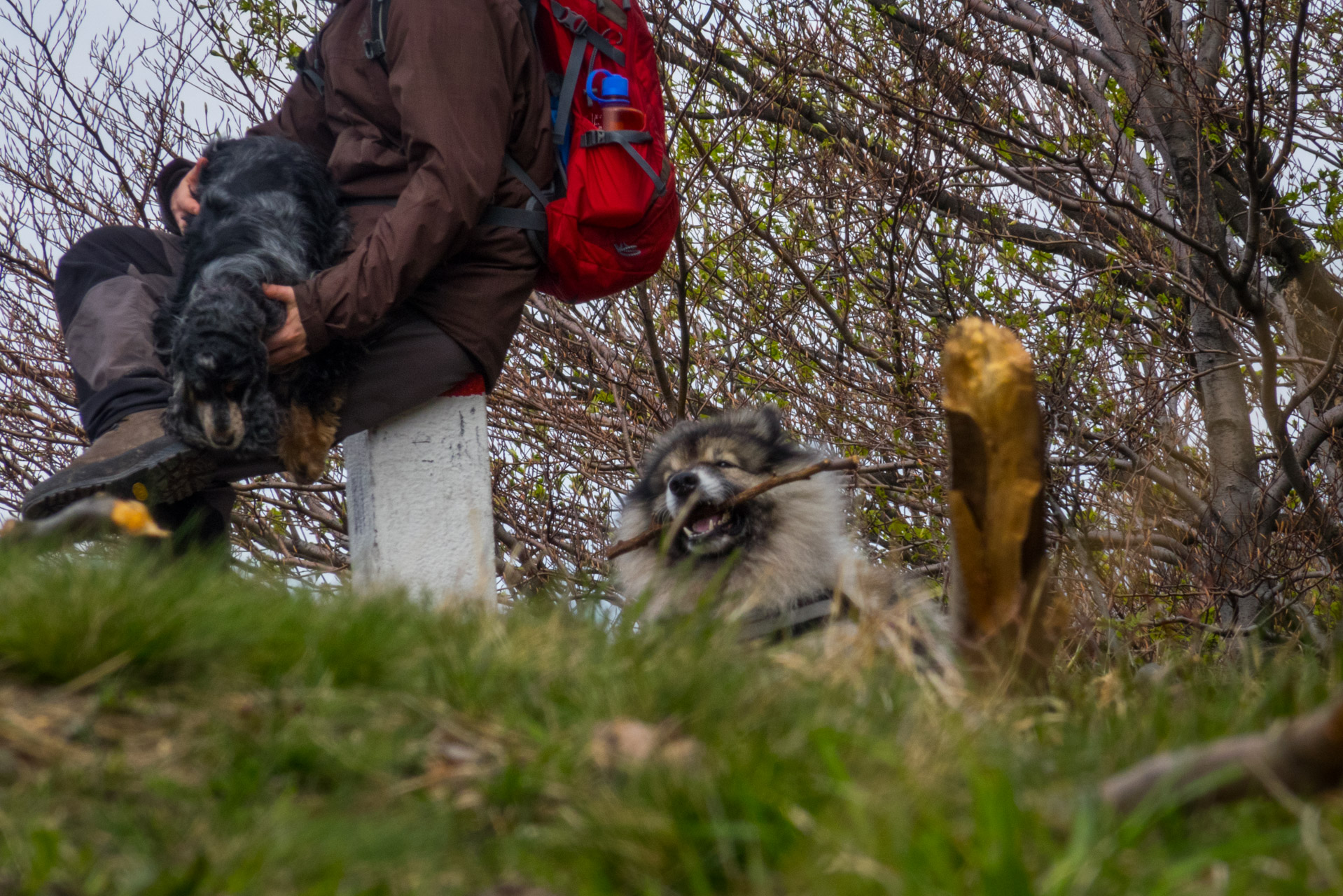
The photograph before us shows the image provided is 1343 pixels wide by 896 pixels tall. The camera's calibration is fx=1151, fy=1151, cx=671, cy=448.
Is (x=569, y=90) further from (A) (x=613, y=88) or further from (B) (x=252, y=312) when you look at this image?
(B) (x=252, y=312)

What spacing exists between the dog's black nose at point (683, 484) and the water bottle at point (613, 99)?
1.81 metres

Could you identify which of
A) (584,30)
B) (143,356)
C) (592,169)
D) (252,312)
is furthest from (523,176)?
(143,356)

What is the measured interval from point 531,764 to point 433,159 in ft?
7.85

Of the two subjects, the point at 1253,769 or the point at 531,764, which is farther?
the point at 531,764

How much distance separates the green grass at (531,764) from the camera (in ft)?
4.99

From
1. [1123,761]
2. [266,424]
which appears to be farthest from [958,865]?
[266,424]

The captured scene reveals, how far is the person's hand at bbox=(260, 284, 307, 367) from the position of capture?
375 centimetres

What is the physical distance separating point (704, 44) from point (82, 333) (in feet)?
16.8

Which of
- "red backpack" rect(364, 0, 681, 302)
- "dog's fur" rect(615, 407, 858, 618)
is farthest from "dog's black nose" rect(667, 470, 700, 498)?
"red backpack" rect(364, 0, 681, 302)

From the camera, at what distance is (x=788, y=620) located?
350 centimetres

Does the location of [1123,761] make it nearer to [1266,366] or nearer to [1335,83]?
[1266,366]

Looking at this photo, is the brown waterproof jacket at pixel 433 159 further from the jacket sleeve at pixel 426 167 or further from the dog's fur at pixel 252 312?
the dog's fur at pixel 252 312

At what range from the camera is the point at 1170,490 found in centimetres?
793

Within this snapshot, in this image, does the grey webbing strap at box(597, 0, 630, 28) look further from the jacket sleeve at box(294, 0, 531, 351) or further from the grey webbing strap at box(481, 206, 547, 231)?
the grey webbing strap at box(481, 206, 547, 231)
